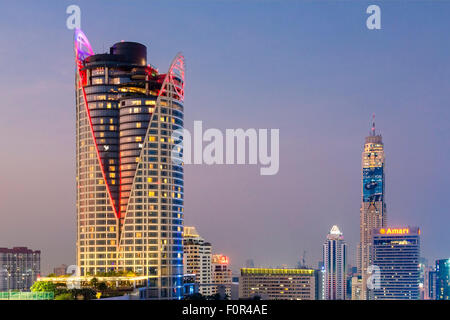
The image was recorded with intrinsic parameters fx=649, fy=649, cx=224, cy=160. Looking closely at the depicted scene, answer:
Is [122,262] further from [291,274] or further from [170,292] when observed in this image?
[291,274]

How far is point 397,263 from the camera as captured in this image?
18125cm

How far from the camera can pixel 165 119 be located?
8206 centimetres

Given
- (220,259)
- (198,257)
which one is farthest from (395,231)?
(198,257)

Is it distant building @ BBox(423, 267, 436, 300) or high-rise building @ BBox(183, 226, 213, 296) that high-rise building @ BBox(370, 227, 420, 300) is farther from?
high-rise building @ BBox(183, 226, 213, 296)

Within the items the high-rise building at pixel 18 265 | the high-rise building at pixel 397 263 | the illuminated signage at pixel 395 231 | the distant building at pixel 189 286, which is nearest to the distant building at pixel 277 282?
the high-rise building at pixel 18 265

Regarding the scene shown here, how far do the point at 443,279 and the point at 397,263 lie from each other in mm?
20822

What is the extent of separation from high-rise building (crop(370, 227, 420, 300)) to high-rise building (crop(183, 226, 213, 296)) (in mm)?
68092

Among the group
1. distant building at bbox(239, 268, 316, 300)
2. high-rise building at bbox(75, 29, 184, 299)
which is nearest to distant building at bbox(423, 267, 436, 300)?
distant building at bbox(239, 268, 316, 300)

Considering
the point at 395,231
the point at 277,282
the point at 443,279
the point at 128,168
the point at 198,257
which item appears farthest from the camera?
the point at 395,231

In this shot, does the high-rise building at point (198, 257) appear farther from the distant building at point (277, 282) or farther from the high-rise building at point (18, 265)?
the high-rise building at point (18, 265)

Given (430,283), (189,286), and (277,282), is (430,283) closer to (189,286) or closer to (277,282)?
(277,282)

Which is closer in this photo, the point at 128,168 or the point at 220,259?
the point at 128,168
